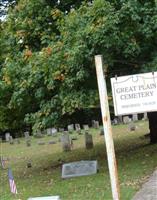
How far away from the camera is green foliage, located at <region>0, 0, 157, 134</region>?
46.3 ft

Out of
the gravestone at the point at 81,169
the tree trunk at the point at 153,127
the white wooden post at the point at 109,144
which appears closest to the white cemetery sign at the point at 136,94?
the white wooden post at the point at 109,144

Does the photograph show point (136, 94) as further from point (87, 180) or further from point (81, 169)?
point (81, 169)

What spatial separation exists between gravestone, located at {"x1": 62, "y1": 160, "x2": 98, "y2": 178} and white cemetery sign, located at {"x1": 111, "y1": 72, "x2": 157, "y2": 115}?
19.4 ft

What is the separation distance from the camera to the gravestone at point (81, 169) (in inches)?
569

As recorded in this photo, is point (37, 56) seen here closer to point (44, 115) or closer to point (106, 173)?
point (44, 115)

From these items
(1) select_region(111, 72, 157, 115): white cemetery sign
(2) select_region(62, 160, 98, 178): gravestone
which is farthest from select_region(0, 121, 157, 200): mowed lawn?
(1) select_region(111, 72, 157, 115): white cemetery sign

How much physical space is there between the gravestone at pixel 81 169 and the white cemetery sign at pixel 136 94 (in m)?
5.91

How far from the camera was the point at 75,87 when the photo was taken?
49.3 ft

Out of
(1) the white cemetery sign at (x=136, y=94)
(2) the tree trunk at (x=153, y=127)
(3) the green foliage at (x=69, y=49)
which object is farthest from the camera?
(2) the tree trunk at (x=153, y=127)

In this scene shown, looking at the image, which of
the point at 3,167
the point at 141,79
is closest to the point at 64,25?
the point at 141,79

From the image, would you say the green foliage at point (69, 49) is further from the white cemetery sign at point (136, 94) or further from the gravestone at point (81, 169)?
the white cemetery sign at point (136, 94)

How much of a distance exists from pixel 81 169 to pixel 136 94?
6.24m

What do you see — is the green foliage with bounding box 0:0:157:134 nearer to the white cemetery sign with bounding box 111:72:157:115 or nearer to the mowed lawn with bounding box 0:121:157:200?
the mowed lawn with bounding box 0:121:157:200

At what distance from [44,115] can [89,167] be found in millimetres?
2367
